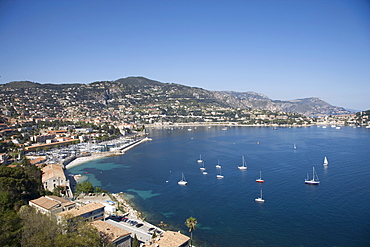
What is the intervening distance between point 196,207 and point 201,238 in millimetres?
3916

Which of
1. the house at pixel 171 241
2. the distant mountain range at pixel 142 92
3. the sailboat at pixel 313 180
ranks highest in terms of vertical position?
the distant mountain range at pixel 142 92

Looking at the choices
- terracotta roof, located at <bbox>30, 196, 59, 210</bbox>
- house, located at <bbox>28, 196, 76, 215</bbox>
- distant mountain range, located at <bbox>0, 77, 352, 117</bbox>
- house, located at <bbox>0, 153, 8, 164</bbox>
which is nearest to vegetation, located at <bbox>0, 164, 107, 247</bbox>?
house, located at <bbox>28, 196, 76, 215</bbox>

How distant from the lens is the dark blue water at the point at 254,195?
13.5 metres

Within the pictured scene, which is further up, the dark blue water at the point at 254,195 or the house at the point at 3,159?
the house at the point at 3,159

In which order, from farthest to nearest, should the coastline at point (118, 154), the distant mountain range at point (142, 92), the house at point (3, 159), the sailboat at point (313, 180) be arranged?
1. the distant mountain range at point (142, 92)
2. the house at point (3, 159)
3. the sailboat at point (313, 180)
4. the coastline at point (118, 154)

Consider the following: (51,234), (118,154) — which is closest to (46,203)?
(51,234)

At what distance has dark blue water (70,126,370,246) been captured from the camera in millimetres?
13527

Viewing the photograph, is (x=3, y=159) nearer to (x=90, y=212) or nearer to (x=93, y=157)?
(x=93, y=157)

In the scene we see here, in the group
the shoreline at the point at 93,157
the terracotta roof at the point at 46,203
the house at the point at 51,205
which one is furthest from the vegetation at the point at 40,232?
the shoreline at the point at 93,157

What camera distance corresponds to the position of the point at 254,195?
62.2 feet

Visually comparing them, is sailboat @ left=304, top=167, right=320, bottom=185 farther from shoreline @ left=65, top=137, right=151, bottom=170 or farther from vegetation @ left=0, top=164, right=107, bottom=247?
shoreline @ left=65, top=137, right=151, bottom=170

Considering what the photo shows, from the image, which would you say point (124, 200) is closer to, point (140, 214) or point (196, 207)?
Answer: point (140, 214)

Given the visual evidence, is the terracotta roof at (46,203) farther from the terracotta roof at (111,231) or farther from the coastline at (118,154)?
the coastline at (118,154)

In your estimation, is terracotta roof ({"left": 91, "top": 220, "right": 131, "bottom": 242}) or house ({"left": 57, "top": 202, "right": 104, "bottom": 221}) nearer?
terracotta roof ({"left": 91, "top": 220, "right": 131, "bottom": 242})
